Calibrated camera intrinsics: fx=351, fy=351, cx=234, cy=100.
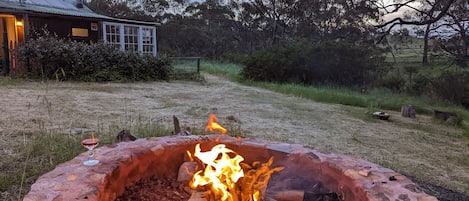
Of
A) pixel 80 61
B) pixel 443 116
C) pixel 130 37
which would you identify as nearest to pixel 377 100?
pixel 443 116

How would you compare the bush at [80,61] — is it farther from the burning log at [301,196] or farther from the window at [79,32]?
the burning log at [301,196]

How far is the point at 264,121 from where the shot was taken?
528 cm

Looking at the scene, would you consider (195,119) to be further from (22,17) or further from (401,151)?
(22,17)

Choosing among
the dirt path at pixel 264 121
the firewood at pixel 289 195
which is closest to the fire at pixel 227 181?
the firewood at pixel 289 195

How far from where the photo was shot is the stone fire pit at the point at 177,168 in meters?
1.58

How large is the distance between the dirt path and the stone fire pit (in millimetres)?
1606

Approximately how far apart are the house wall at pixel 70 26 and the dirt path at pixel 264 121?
10.9 ft

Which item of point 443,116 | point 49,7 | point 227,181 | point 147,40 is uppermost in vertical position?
point 49,7

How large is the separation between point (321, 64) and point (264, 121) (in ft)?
22.4

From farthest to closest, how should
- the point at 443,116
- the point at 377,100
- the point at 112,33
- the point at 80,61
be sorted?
1. the point at 112,33
2. the point at 80,61
3. the point at 377,100
4. the point at 443,116

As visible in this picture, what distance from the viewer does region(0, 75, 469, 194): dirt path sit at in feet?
12.4

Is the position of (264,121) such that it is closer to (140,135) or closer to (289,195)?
(140,135)

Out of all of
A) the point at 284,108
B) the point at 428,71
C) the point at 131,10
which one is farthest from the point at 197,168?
the point at 131,10

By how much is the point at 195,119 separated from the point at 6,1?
9.12 meters
